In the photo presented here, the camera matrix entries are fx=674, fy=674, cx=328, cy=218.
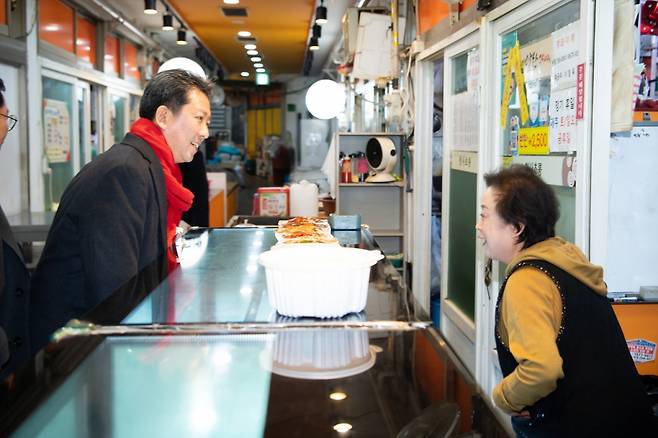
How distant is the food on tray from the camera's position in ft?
7.35

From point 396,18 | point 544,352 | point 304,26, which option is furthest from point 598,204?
point 304,26

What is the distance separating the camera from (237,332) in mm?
1382

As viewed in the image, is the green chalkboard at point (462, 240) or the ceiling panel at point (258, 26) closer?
the green chalkboard at point (462, 240)

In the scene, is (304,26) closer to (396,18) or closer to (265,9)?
(265,9)

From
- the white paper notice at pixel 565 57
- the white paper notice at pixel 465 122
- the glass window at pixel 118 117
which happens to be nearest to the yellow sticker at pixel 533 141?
the white paper notice at pixel 565 57

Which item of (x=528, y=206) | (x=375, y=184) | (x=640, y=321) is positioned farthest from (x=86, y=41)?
(x=528, y=206)

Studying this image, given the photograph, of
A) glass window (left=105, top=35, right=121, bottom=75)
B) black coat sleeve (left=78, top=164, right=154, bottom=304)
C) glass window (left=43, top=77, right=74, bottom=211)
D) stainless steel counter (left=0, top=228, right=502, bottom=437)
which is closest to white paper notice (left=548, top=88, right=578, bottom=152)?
stainless steel counter (left=0, top=228, right=502, bottom=437)

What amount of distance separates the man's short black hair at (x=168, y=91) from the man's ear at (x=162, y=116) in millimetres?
13

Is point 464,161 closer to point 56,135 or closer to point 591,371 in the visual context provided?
point 591,371

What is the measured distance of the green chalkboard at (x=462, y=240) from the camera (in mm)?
4086

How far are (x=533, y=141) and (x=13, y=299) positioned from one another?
85.8 inches

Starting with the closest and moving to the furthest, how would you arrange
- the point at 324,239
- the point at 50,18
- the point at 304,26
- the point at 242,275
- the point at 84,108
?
the point at 242,275, the point at 324,239, the point at 50,18, the point at 84,108, the point at 304,26

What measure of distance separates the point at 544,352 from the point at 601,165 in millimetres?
1001

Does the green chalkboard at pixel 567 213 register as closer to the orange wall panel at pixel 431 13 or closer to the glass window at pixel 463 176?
the glass window at pixel 463 176
